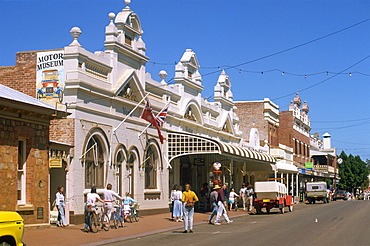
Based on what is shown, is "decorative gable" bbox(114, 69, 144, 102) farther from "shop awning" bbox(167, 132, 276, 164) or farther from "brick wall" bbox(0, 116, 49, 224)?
"brick wall" bbox(0, 116, 49, 224)

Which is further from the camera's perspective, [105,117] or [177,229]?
[105,117]

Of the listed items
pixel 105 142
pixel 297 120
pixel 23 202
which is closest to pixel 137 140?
pixel 105 142

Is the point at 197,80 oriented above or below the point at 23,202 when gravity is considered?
above

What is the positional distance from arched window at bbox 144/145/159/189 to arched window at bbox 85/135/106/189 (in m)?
5.14

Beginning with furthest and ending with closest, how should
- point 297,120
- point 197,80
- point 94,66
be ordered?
point 297,120 < point 197,80 < point 94,66

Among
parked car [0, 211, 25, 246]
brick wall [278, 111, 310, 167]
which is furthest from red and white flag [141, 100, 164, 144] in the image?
brick wall [278, 111, 310, 167]

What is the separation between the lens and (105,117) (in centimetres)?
2762

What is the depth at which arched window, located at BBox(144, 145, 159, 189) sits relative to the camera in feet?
107

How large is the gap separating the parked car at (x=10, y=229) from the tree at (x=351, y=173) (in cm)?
10666

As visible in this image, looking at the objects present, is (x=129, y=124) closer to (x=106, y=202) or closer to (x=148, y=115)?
(x=148, y=115)

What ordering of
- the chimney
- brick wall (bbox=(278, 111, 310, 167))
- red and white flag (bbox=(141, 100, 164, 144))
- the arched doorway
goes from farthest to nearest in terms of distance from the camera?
1. the chimney
2. brick wall (bbox=(278, 111, 310, 167))
3. red and white flag (bbox=(141, 100, 164, 144))
4. the arched doorway

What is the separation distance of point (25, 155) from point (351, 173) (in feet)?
330

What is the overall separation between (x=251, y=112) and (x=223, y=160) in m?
21.5

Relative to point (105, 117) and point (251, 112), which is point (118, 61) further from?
point (251, 112)
